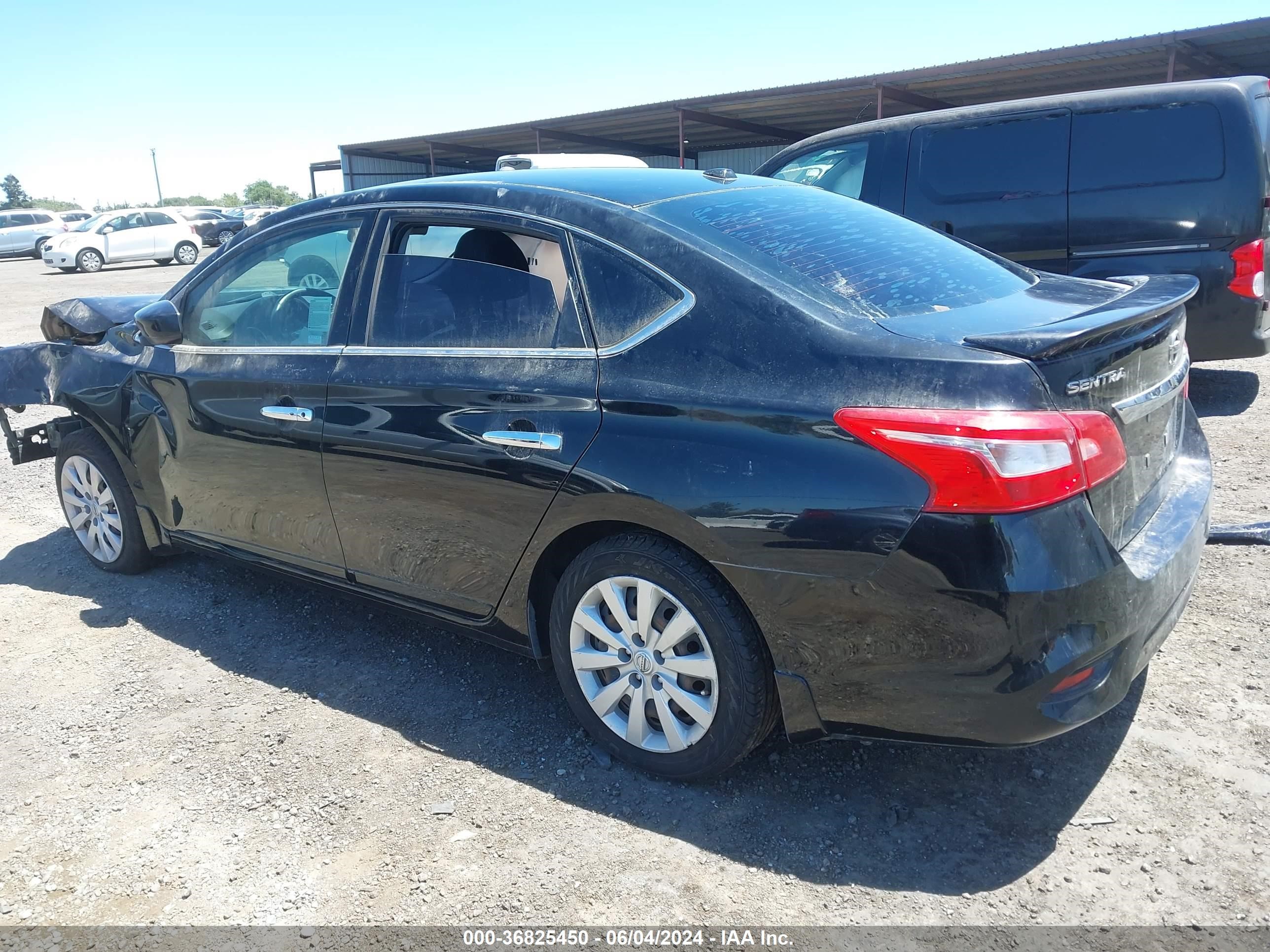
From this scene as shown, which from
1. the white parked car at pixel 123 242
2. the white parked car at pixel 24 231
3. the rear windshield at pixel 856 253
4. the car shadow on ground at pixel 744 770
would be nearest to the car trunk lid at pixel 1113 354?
the rear windshield at pixel 856 253

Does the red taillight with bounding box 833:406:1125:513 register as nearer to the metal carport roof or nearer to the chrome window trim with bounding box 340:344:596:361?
the chrome window trim with bounding box 340:344:596:361

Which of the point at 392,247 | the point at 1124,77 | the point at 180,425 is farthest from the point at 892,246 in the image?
the point at 1124,77

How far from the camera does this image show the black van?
5738mm

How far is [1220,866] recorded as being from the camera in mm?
2316

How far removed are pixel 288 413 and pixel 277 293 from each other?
27.0 inches

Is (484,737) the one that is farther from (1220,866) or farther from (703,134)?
(703,134)

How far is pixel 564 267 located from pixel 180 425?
6.66ft

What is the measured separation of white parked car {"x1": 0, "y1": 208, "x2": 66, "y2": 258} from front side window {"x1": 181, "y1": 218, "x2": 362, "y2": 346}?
37.1 m

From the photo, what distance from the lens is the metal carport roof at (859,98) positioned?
530 inches

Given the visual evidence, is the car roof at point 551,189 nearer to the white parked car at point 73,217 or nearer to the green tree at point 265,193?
the white parked car at point 73,217

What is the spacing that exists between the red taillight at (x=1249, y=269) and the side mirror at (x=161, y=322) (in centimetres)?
588

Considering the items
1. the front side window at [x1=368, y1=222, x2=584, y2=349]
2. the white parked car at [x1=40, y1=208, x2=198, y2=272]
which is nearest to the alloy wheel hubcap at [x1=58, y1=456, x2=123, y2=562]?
the front side window at [x1=368, y1=222, x2=584, y2=349]

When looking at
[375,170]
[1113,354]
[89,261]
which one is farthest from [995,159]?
[89,261]

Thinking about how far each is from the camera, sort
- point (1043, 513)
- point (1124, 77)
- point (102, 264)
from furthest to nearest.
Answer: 1. point (102, 264)
2. point (1124, 77)
3. point (1043, 513)
